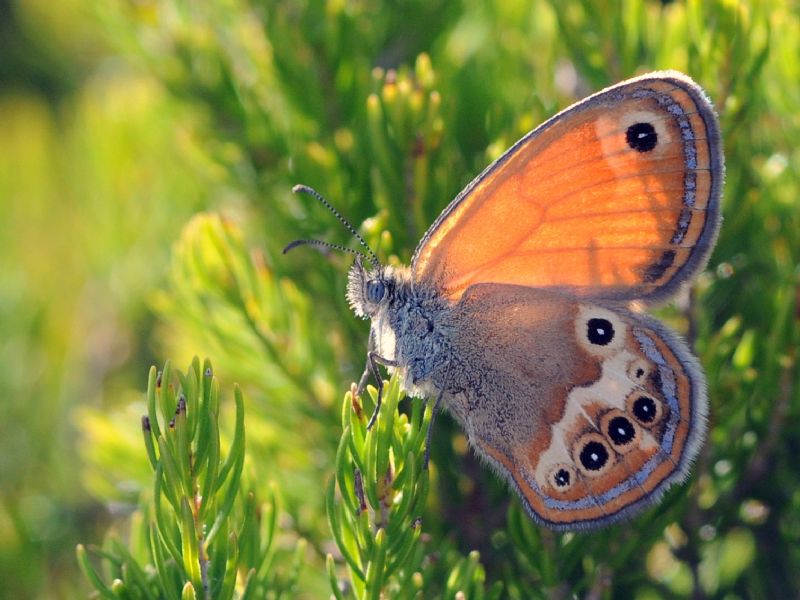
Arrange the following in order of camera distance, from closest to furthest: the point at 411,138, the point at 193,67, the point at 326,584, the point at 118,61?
the point at 411,138
the point at 326,584
the point at 193,67
the point at 118,61

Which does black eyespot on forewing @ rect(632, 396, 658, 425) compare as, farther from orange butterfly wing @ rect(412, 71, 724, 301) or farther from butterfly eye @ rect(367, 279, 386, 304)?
butterfly eye @ rect(367, 279, 386, 304)

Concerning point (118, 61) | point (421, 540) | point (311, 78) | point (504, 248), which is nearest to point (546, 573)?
point (421, 540)

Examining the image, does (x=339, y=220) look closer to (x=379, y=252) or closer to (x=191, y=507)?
(x=379, y=252)

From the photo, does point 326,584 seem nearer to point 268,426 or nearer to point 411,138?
point 268,426

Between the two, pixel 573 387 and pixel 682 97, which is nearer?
pixel 682 97

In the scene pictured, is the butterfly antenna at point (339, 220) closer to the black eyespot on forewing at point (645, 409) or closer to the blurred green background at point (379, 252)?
the blurred green background at point (379, 252)

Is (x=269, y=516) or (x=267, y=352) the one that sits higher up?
(x=267, y=352)

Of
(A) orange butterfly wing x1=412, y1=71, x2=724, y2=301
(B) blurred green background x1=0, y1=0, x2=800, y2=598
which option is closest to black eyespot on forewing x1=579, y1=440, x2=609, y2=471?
(B) blurred green background x1=0, y1=0, x2=800, y2=598
